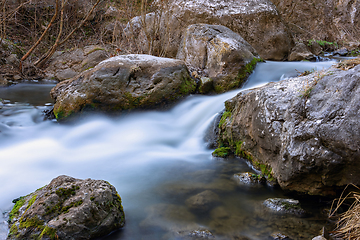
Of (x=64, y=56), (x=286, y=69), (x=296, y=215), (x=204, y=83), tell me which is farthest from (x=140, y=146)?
(x=64, y=56)

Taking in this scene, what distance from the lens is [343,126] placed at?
2738 millimetres

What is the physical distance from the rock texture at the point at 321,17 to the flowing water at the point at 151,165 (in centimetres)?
822

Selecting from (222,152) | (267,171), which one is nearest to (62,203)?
(267,171)

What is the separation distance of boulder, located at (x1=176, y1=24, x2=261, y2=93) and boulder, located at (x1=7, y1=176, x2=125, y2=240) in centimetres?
436

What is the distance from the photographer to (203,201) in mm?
3229

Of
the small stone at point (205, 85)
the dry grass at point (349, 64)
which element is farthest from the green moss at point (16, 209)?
the small stone at point (205, 85)

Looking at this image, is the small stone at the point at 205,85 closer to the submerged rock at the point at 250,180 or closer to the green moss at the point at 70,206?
the submerged rock at the point at 250,180

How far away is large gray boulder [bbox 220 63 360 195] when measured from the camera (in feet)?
9.10

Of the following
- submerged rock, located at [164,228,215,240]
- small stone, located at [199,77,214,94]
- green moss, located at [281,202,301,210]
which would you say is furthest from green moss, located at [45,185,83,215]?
small stone, located at [199,77,214,94]

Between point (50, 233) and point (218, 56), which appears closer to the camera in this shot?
point (50, 233)

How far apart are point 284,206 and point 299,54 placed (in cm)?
762

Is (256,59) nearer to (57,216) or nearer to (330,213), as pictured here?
(330,213)

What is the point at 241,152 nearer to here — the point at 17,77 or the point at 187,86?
the point at 187,86

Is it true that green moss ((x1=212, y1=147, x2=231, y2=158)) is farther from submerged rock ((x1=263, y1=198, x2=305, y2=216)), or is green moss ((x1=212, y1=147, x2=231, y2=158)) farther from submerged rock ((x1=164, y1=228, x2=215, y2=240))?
submerged rock ((x1=164, y1=228, x2=215, y2=240))
